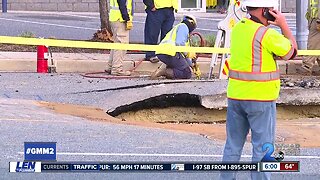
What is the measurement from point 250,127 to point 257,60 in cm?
59

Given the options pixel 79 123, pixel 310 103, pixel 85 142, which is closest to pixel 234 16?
pixel 310 103

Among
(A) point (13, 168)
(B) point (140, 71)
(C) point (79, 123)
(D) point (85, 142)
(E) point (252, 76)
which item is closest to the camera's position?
(E) point (252, 76)

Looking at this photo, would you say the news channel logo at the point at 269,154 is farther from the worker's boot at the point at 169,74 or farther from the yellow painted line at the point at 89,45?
the worker's boot at the point at 169,74

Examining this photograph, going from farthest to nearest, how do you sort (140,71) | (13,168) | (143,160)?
(140,71) → (143,160) → (13,168)

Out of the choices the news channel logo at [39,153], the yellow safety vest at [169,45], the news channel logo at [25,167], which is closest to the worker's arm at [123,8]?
the yellow safety vest at [169,45]

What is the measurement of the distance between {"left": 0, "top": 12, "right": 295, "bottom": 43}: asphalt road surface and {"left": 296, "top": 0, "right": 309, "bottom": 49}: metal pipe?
4.34 meters

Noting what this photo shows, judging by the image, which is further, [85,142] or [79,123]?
[79,123]

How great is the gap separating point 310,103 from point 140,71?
4191 millimetres

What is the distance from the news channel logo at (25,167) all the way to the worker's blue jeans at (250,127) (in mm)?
1583

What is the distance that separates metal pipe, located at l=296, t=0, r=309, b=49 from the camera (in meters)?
17.2

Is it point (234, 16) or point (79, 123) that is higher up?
point (234, 16)

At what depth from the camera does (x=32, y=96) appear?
484 inches

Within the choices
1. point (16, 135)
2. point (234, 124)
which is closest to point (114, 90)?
point (16, 135)

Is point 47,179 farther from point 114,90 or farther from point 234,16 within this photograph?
point 234,16
